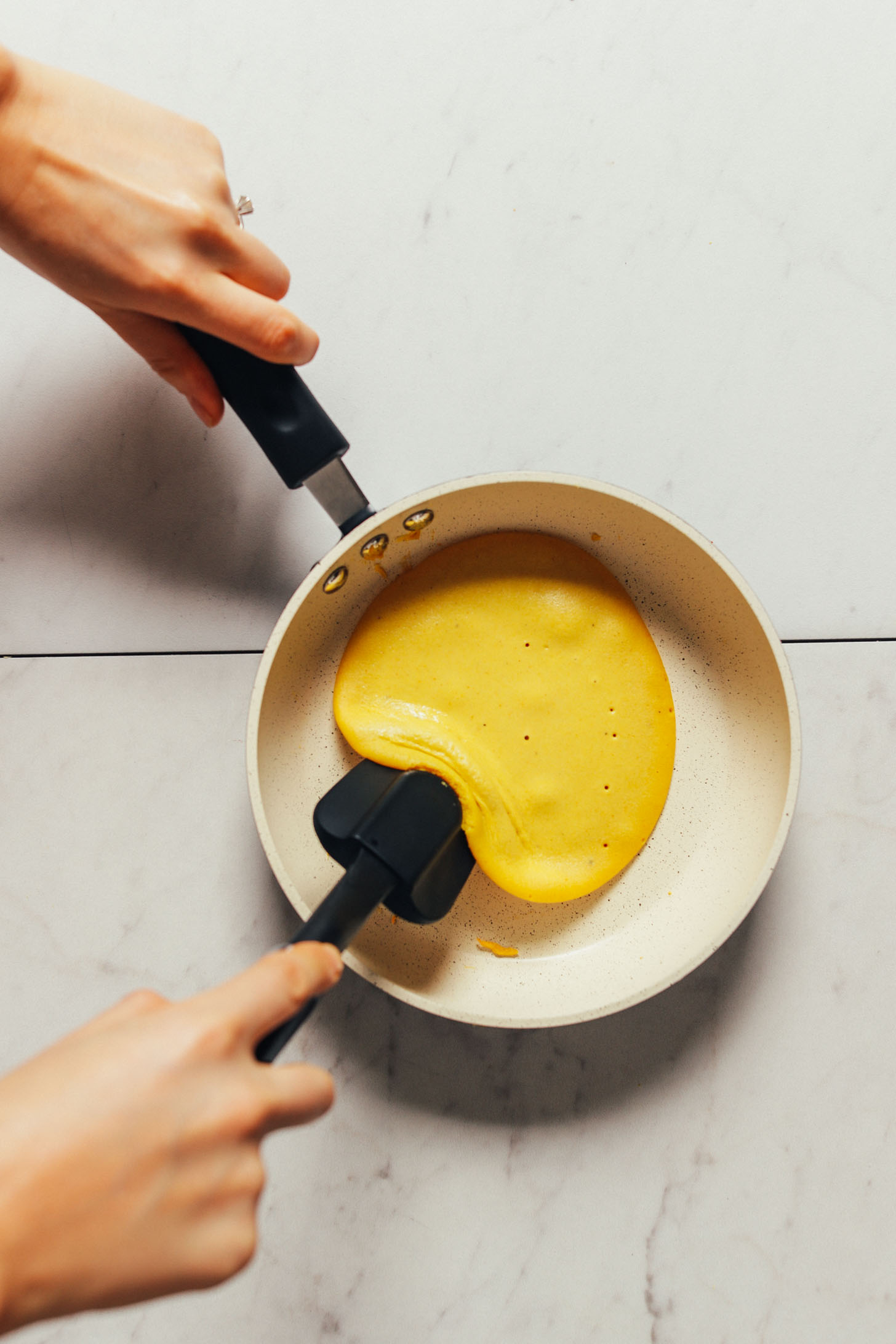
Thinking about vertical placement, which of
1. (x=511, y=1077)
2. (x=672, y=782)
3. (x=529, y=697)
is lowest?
(x=511, y=1077)

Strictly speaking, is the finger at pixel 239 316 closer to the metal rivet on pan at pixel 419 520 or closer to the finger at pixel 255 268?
the finger at pixel 255 268

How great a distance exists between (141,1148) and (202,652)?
15.6 inches

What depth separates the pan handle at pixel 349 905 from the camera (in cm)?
51

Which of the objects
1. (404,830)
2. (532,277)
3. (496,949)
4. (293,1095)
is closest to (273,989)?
(293,1095)

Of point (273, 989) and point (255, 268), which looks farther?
point (255, 268)

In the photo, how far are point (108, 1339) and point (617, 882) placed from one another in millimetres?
521

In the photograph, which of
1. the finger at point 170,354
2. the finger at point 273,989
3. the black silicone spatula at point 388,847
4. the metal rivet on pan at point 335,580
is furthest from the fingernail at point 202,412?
the finger at point 273,989

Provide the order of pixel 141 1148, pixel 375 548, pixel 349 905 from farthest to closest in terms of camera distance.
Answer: pixel 375 548 → pixel 349 905 → pixel 141 1148

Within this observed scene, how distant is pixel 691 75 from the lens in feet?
2.31

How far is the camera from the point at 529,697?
66 centimetres

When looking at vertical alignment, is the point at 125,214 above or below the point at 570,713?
above

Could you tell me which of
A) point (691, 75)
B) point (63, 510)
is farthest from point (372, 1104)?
point (691, 75)

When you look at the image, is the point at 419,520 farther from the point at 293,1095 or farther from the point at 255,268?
the point at 293,1095

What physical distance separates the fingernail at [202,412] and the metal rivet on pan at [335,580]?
137 mm
